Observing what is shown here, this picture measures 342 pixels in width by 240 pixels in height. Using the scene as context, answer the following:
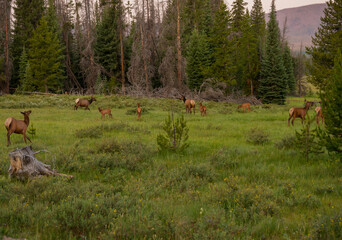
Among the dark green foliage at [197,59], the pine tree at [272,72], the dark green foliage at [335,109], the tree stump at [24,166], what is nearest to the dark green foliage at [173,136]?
the tree stump at [24,166]

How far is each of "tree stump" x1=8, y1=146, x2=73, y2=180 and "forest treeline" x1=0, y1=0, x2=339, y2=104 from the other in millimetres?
29364

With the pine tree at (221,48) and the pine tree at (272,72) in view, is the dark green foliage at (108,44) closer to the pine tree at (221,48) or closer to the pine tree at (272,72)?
the pine tree at (221,48)

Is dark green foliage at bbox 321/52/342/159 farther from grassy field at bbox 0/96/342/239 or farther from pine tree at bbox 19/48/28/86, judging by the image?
pine tree at bbox 19/48/28/86

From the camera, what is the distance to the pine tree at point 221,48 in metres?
38.2

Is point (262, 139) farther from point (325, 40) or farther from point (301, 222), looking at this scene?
point (325, 40)

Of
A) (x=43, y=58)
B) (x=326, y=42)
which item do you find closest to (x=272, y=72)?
(x=326, y=42)

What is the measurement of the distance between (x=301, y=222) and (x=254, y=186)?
5.85 feet

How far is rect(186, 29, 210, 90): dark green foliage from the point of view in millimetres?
39031

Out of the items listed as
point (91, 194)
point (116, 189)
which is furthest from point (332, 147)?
point (91, 194)

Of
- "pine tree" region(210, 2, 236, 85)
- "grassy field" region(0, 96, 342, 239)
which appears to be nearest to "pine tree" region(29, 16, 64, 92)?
"pine tree" region(210, 2, 236, 85)

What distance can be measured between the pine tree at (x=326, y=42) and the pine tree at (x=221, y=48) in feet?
33.9

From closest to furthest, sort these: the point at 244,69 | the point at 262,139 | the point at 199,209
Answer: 1. the point at 199,209
2. the point at 262,139
3. the point at 244,69

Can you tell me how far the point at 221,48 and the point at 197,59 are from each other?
3657mm

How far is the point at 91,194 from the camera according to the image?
17.0 ft
